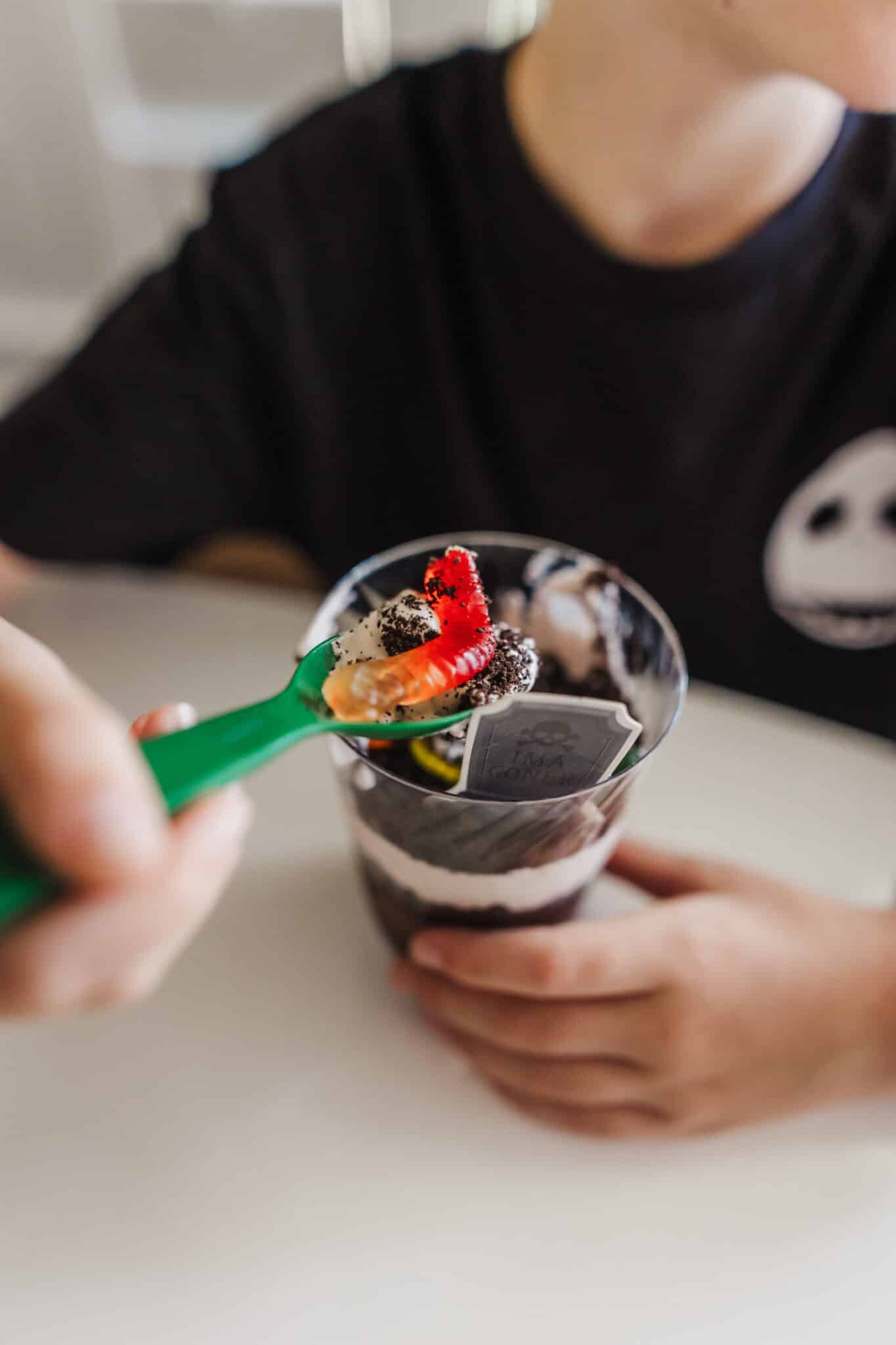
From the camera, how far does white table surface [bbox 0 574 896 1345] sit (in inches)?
13.9

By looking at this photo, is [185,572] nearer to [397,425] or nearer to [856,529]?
[397,425]

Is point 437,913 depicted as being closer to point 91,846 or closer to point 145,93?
point 91,846

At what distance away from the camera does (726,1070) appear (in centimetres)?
40

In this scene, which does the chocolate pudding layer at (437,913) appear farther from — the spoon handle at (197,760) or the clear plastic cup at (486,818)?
the spoon handle at (197,760)

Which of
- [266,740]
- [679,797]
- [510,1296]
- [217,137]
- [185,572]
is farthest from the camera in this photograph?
[217,137]

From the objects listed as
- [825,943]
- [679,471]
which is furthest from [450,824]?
[679,471]

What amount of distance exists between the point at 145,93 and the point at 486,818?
3.68 feet

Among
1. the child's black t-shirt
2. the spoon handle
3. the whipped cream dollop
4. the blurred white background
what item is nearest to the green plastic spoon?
the spoon handle

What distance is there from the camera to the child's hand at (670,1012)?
386mm

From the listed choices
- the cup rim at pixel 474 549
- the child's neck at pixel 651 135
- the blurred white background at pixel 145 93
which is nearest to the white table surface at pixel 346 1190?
the cup rim at pixel 474 549

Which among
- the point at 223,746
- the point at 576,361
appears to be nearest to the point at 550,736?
the point at 223,746

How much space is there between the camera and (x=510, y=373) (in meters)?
0.64

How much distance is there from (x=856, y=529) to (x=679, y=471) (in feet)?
0.41

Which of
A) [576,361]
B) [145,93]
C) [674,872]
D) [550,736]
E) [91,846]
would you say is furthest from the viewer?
[145,93]
